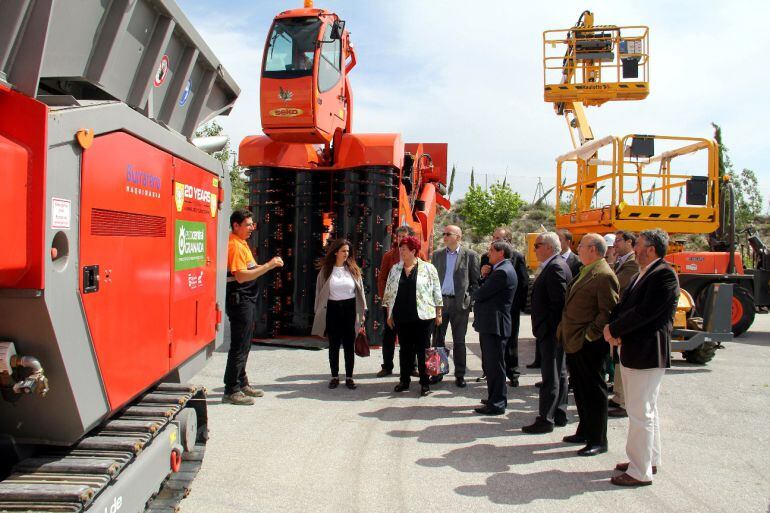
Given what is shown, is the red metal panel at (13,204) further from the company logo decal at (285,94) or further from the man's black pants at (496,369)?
the company logo decal at (285,94)

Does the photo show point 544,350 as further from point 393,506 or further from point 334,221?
point 334,221

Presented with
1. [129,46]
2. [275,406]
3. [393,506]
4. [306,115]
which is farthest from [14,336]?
[306,115]

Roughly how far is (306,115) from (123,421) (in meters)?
6.72

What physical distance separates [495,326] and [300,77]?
5149mm

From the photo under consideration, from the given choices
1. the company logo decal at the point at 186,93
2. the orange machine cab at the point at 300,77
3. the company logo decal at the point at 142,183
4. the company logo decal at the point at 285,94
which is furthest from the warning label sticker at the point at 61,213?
the company logo decal at the point at 285,94

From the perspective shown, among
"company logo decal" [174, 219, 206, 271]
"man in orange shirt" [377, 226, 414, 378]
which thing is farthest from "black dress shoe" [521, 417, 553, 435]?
"company logo decal" [174, 219, 206, 271]

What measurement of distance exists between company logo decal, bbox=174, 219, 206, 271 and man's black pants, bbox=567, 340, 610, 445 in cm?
316

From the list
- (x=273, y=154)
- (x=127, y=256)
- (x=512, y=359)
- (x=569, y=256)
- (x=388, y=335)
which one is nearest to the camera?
(x=127, y=256)

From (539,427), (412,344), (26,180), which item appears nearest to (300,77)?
(412,344)

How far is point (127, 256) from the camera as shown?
128 inches

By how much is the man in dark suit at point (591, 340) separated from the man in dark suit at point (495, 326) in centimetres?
111

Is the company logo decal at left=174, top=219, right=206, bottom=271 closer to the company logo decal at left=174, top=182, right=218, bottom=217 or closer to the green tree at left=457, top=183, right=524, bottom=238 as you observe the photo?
the company logo decal at left=174, top=182, right=218, bottom=217

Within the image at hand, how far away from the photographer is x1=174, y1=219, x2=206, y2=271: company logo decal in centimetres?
410

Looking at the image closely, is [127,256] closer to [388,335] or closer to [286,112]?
[388,335]
